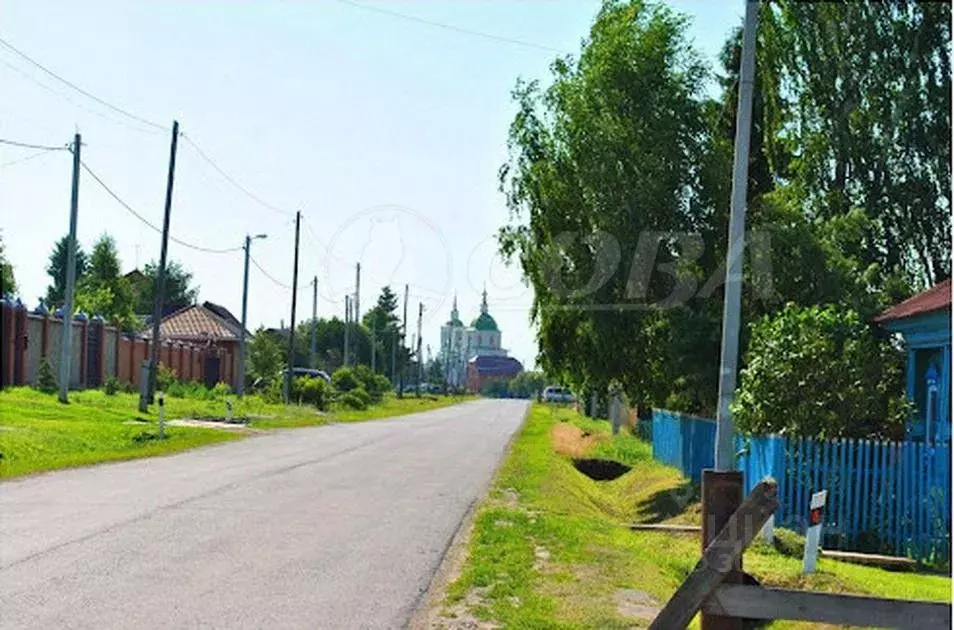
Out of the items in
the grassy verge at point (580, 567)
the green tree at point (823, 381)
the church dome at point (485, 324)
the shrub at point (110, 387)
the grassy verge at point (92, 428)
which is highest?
the church dome at point (485, 324)

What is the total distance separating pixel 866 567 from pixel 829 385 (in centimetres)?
332

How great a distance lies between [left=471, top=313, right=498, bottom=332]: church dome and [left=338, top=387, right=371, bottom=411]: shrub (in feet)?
334

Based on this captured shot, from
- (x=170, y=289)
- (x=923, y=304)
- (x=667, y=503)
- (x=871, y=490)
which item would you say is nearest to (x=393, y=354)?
(x=170, y=289)

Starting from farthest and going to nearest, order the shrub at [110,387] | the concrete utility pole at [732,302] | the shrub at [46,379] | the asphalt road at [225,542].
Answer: the shrub at [110,387], the shrub at [46,379], the concrete utility pole at [732,302], the asphalt road at [225,542]

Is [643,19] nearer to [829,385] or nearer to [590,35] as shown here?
[590,35]

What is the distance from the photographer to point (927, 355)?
19250mm

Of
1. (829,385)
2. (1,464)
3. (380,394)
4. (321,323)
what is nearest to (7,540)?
(1,464)

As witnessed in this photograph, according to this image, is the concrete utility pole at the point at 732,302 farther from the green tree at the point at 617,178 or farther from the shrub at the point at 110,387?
the shrub at the point at 110,387

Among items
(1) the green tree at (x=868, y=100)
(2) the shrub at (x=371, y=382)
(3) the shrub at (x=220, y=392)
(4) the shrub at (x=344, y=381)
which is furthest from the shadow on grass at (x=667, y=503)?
(2) the shrub at (x=371, y=382)

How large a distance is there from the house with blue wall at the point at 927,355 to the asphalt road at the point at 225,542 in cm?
685

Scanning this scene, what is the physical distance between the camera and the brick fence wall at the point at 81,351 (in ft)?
127

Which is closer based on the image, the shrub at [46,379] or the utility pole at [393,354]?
the shrub at [46,379]

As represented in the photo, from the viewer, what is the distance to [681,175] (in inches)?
931

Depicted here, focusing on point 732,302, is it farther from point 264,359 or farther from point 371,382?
point 371,382
